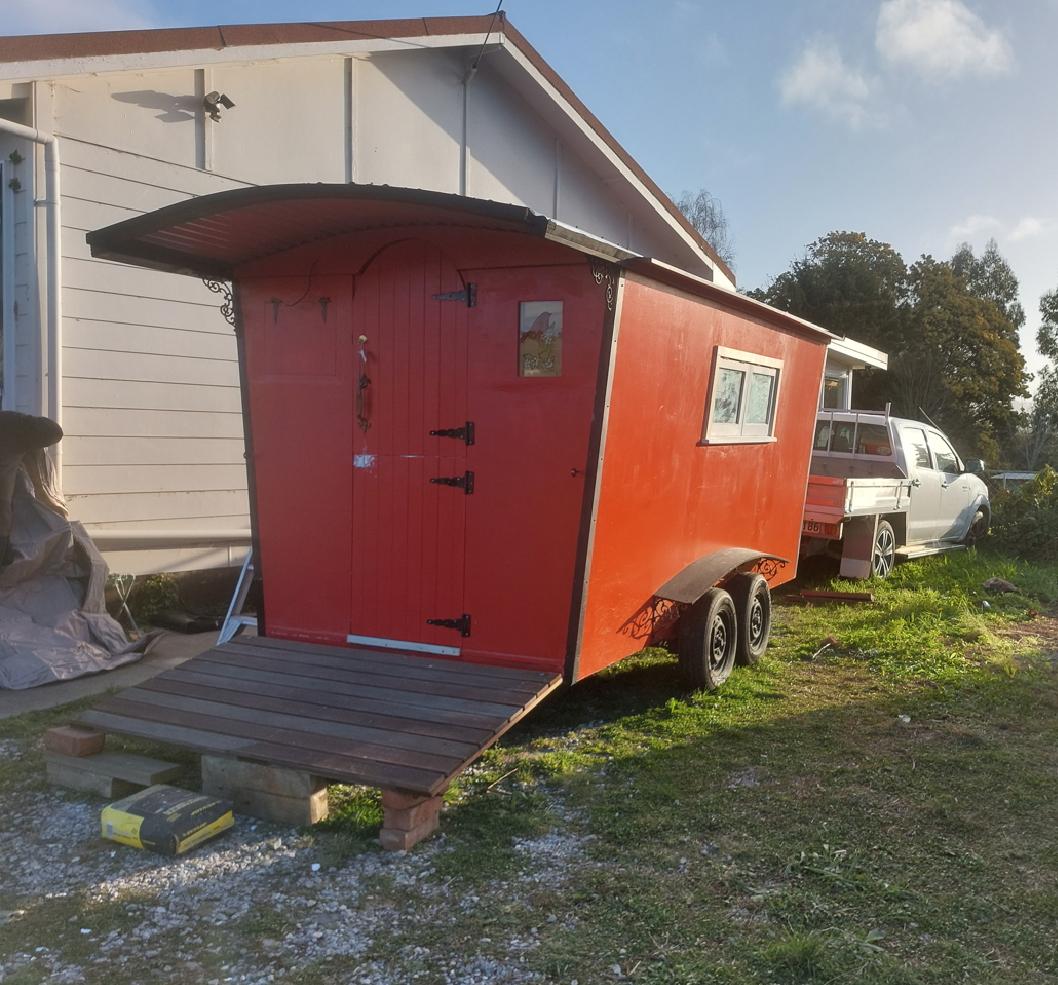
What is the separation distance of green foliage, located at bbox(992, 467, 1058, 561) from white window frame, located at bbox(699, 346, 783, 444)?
728cm

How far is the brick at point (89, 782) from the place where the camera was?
14.9ft

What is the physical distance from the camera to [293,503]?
5.85 m

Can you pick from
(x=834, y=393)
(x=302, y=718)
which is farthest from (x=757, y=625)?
(x=834, y=393)

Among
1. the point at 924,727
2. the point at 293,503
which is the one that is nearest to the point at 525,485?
the point at 293,503

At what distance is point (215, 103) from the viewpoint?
8.23m

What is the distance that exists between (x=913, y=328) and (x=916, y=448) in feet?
69.7

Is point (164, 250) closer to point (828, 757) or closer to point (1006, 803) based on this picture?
point (828, 757)

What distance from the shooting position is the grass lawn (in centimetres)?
324

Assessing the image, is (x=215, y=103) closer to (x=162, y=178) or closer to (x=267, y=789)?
(x=162, y=178)

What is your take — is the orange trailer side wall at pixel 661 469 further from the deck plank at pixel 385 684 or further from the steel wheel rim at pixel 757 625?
the deck plank at pixel 385 684

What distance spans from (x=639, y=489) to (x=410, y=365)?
1479 mm

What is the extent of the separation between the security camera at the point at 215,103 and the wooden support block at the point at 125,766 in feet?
18.9

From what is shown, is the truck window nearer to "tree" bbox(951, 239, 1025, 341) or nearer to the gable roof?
the gable roof

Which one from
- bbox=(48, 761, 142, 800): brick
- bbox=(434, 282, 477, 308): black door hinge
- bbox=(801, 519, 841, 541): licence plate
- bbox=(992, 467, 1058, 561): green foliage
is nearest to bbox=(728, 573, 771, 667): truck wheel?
bbox=(801, 519, 841, 541): licence plate
